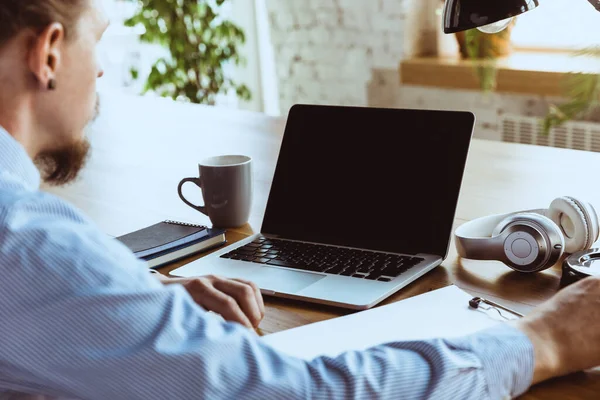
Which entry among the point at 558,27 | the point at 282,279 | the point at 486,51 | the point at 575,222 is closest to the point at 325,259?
the point at 282,279

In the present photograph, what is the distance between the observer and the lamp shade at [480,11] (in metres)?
0.99

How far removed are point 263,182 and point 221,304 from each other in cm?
65


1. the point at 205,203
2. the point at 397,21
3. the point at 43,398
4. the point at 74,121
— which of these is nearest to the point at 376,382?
the point at 43,398

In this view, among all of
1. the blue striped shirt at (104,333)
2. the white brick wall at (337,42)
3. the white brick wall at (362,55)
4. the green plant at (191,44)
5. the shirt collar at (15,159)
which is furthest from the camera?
the green plant at (191,44)

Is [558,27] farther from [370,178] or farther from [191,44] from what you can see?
[370,178]

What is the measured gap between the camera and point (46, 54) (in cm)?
75

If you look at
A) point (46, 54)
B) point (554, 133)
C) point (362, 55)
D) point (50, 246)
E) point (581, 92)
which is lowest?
point (554, 133)

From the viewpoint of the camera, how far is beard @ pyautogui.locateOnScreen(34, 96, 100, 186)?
87cm

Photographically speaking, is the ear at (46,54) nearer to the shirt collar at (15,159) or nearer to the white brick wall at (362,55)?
the shirt collar at (15,159)

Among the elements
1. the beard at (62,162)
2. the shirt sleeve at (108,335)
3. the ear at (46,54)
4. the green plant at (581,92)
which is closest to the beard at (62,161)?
the beard at (62,162)

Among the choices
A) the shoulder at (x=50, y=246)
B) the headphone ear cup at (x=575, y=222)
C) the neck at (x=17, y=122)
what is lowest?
the headphone ear cup at (x=575, y=222)

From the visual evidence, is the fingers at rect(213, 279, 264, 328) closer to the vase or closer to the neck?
the neck

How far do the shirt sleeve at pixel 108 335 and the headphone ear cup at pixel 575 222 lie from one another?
547mm

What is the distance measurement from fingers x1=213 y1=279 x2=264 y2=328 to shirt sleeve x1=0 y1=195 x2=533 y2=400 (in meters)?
0.26
